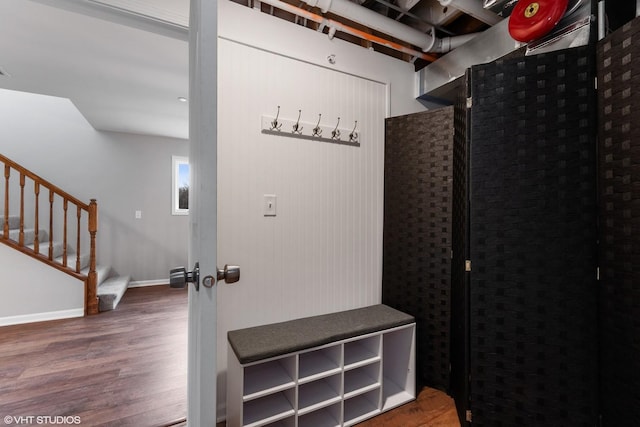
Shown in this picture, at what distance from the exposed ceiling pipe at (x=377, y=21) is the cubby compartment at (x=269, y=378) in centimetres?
188

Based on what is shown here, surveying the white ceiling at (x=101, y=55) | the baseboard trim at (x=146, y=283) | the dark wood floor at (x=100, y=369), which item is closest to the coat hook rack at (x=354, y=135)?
the white ceiling at (x=101, y=55)

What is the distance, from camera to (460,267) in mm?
1643

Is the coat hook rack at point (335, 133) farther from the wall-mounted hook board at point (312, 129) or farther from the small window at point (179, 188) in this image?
the small window at point (179, 188)

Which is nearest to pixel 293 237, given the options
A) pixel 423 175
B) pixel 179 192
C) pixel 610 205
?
pixel 423 175

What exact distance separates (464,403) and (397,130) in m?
1.68

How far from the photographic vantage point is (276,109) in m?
1.75

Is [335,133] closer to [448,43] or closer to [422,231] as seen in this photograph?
[422,231]

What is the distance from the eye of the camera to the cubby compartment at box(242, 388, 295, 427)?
54.3 inches

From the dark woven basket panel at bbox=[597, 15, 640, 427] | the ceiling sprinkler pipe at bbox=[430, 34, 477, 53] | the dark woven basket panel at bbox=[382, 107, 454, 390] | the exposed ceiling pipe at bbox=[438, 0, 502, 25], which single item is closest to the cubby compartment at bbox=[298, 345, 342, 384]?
the dark woven basket panel at bbox=[382, 107, 454, 390]

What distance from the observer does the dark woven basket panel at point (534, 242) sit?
4.14 ft

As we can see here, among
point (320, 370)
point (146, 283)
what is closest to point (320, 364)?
point (320, 370)

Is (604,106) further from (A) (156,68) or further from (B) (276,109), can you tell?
(A) (156,68)

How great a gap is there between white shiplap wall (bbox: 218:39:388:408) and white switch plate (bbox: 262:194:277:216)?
29 millimetres

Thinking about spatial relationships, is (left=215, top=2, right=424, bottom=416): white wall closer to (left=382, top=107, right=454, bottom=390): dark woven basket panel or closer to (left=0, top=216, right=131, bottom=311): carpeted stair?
(left=382, top=107, right=454, bottom=390): dark woven basket panel
